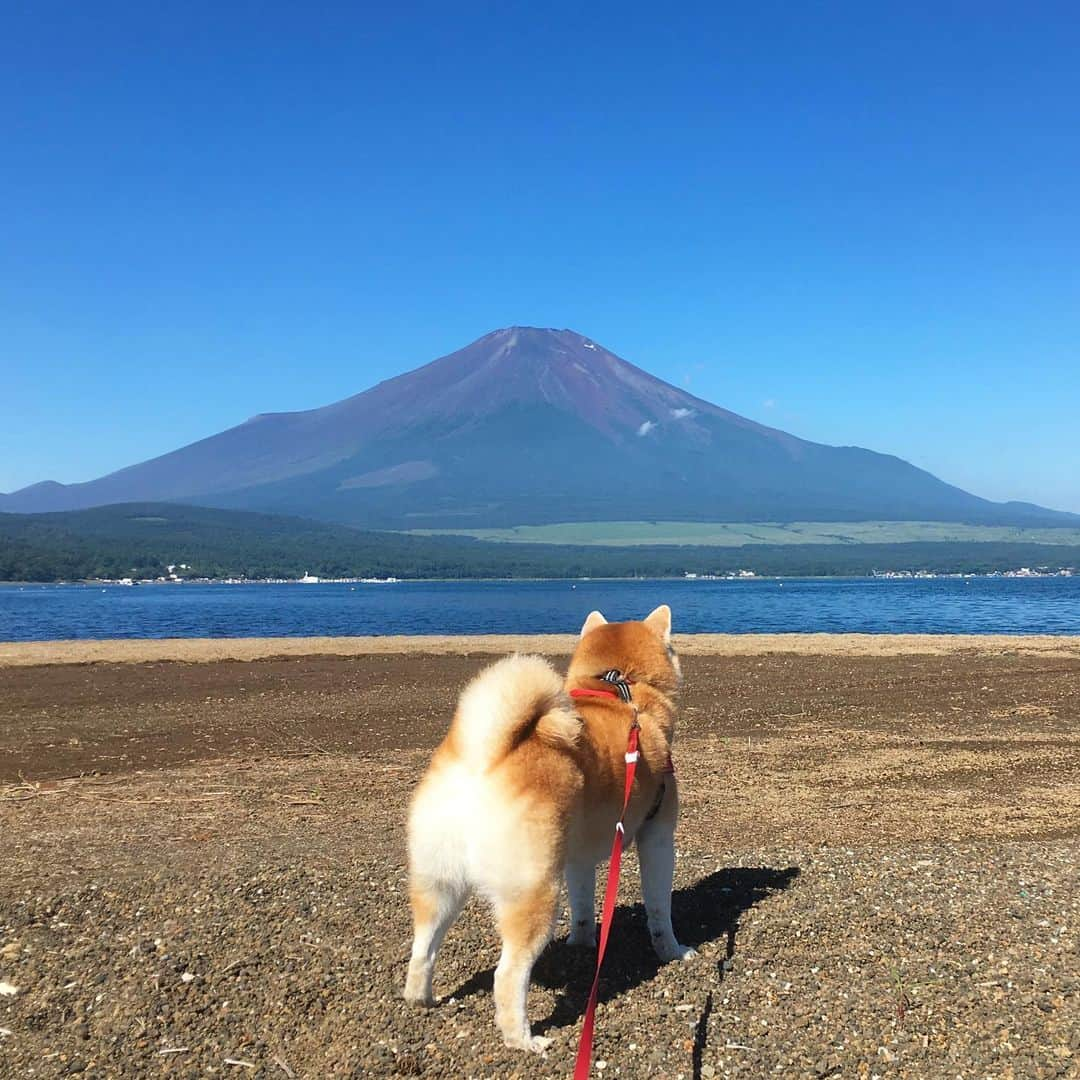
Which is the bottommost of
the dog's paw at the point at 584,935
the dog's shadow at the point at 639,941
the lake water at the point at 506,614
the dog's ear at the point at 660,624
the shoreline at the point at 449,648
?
the lake water at the point at 506,614

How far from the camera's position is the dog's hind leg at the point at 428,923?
15.9ft

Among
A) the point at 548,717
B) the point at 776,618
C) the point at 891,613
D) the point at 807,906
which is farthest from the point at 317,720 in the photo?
the point at 891,613

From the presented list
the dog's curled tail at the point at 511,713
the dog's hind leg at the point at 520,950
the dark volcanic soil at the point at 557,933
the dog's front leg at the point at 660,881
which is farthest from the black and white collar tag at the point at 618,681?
the dark volcanic soil at the point at 557,933

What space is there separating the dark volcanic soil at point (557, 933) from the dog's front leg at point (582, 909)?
162mm

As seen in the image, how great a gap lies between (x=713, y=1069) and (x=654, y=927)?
1252 mm

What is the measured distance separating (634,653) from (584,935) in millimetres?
1690

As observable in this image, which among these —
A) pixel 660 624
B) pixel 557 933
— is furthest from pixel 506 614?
pixel 660 624

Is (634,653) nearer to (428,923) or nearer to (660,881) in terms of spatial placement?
(660,881)

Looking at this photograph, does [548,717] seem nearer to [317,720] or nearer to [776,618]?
[317,720]

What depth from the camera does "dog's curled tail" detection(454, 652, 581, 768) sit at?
4816 millimetres

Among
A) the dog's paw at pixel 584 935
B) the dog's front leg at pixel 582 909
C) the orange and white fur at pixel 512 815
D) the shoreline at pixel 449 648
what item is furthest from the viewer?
the shoreline at pixel 449 648

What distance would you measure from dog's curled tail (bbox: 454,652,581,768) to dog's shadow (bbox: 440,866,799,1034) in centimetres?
147

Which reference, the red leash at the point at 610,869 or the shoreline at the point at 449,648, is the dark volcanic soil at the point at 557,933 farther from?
the shoreline at the point at 449,648

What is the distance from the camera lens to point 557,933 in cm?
642
